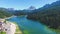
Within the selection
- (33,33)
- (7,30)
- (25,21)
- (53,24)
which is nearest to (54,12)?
(53,24)

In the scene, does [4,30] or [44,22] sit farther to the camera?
[44,22]

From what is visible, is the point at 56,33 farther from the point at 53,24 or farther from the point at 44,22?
the point at 44,22

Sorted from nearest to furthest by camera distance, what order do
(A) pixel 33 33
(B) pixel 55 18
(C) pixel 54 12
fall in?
(A) pixel 33 33, (B) pixel 55 18, (C) pixel 54 12

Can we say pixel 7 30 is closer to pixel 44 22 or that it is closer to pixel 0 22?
pixel 0 22

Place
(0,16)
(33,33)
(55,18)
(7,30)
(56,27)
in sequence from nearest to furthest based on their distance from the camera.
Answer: (7,30) → (33,33) → (0,16) → (56,27) → (55,18)

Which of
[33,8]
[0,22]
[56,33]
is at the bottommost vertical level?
[56,33]

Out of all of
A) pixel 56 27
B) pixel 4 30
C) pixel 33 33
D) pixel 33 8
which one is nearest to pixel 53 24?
pixel 56 27

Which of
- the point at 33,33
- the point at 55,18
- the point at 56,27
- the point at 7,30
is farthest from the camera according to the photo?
the point at 55,18

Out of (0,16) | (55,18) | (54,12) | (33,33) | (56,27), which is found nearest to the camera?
(33,33)

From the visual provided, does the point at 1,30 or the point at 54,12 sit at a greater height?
the point at 54,12
